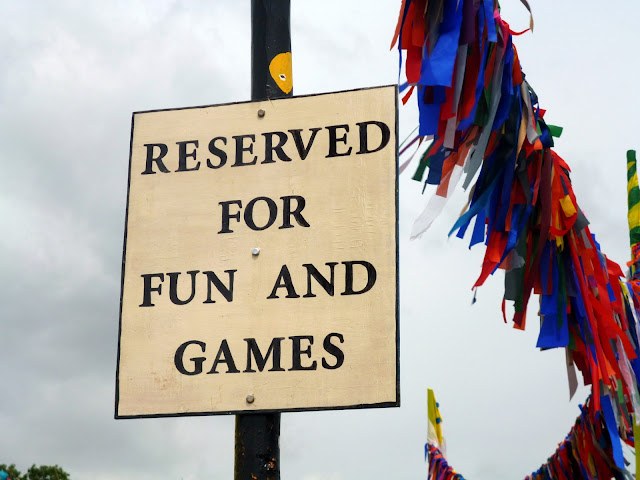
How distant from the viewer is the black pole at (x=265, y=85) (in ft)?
9.05

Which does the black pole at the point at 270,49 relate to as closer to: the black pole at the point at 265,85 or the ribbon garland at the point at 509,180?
the black pole at the point at 265,85

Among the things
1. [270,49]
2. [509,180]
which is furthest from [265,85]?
[509,180]

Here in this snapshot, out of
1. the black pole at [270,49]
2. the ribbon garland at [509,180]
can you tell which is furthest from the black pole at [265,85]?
the ribbon garland at [509,180]

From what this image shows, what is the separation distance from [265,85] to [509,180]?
90cm

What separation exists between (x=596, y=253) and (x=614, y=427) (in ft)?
2.35

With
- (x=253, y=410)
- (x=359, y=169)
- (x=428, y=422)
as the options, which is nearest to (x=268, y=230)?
(x=359, y=169)

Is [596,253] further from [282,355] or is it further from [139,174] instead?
[139,174]

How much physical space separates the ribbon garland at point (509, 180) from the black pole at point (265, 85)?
2.06ft

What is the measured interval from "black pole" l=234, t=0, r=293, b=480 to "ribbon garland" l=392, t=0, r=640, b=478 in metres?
0.63

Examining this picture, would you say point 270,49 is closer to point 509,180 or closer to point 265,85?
point 265,85

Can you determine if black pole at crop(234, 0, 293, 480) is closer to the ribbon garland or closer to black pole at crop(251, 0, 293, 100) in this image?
black pole at crop(251, 0, 293, 100)

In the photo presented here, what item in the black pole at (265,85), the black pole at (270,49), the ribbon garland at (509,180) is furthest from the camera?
the black pole at (270,49)

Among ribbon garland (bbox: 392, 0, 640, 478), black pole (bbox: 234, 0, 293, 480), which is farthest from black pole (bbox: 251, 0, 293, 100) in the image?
ribbon garland (bbox: 392, 0, 640, 478)

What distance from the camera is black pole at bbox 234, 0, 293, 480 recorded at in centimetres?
276
